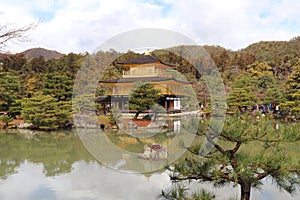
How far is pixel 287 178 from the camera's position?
6.92 ft

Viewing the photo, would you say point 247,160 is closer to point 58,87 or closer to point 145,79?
point 58,87

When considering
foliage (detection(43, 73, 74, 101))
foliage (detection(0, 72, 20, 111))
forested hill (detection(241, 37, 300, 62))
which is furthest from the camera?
forested hill (detection(241, 37, 300, 62))

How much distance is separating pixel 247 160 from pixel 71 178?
149 inches

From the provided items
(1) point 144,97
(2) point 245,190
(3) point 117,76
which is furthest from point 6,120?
(2) point 245,190

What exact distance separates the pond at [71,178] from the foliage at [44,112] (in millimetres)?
2424

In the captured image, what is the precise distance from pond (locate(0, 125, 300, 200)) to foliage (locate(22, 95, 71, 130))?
7.95 ft

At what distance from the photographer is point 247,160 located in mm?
2096

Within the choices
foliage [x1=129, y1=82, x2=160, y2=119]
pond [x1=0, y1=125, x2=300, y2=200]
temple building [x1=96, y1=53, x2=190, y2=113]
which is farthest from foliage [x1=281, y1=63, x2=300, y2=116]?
pond [x1=0, y1=125, x2=300, y2=200]

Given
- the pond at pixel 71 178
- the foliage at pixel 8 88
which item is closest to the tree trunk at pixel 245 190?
the pond at pixel 71 178

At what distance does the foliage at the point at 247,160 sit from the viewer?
1.96 metres

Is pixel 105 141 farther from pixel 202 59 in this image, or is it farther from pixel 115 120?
pixel 202 59

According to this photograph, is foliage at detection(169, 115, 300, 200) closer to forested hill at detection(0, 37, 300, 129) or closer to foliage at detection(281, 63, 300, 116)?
forested hill at detection(0, 37, 300, 129)

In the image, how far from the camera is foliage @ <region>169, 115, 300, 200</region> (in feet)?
6.44

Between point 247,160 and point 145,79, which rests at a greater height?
point 145,79
